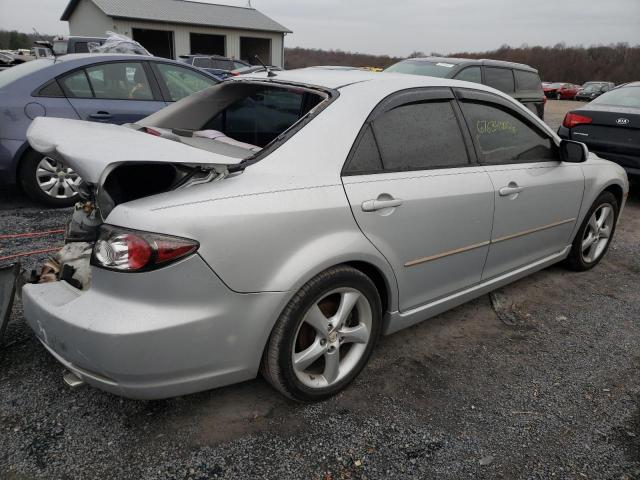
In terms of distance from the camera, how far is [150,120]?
3.18 metres

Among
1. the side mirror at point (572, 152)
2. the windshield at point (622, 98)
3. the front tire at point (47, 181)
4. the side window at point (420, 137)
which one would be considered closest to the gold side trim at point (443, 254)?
the side window at point (420, 137)

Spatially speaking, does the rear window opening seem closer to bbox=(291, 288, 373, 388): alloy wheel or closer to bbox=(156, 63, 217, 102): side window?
bbox=(291, 288, 373, 388): alloy wheel

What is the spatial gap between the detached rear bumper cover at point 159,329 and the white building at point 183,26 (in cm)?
A: 2478

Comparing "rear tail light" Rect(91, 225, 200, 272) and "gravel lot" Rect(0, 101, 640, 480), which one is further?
"gravel lot" Rect(0, 101, 640, 480)

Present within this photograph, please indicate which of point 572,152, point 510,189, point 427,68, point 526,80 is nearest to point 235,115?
point 510,189

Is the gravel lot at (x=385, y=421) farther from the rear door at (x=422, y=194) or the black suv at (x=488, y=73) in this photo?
the black suv at (x=488, y=73)

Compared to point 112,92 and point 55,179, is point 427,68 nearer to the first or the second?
point 112,92

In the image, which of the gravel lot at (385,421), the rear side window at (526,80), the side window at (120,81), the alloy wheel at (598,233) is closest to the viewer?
the gravel lot at (385,421)

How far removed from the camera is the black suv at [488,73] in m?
8.00

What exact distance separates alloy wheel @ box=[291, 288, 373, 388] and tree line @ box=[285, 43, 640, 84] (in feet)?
174

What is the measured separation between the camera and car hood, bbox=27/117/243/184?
184cm

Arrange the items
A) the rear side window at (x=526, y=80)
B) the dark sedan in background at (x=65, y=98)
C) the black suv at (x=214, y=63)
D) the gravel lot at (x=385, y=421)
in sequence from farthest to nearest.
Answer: the black suv at (x=214, y=63), the rear side window at (x=526, y=80), the dark sedan in background at (x=65, y=98), the gravel lot at (x=385, y=421)

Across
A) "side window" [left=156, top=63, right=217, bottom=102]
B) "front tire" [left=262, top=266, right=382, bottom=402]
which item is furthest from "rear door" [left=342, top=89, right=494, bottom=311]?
"side window" [left=156, top=63, right=217, bottom=102]

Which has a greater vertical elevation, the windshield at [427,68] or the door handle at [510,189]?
the windshield at [427,68]
